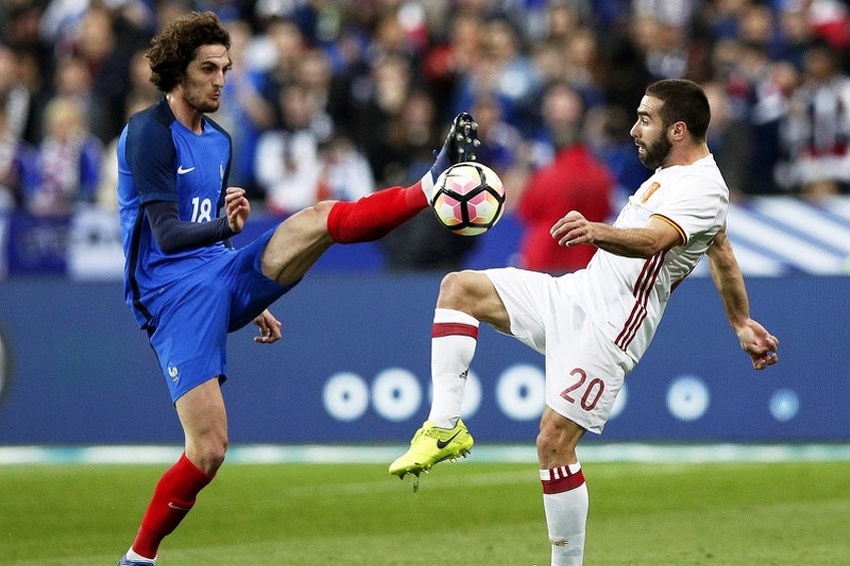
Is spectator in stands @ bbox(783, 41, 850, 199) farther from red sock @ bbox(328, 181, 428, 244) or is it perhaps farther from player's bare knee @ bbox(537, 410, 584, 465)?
red sock @ bbox(328, 181, 428, 244)

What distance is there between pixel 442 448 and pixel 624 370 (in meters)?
1.02

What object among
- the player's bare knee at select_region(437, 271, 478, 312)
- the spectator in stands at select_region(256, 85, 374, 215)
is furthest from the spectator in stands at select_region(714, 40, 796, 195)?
the player's bare knee at select_region(437, 271, 478, 312)

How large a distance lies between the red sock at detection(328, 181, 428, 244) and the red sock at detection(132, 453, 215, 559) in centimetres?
129

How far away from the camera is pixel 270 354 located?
13312 mm

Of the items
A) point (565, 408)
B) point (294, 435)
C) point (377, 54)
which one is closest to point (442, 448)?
point (565, 408)

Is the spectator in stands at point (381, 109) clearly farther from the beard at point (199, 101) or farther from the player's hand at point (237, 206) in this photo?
the player's hand at point (237, 206)

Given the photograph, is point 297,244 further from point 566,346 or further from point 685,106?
point 685,106

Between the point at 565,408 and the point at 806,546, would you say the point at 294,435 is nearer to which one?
the point at 806,546

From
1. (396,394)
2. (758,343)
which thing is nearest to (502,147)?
(396,394)

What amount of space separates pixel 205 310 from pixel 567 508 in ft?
6.31

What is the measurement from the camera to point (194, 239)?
23.1 ft

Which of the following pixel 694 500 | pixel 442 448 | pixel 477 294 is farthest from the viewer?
pixel 694 500

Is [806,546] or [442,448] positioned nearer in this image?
[442,448]

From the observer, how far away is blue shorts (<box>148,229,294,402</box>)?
730cm
